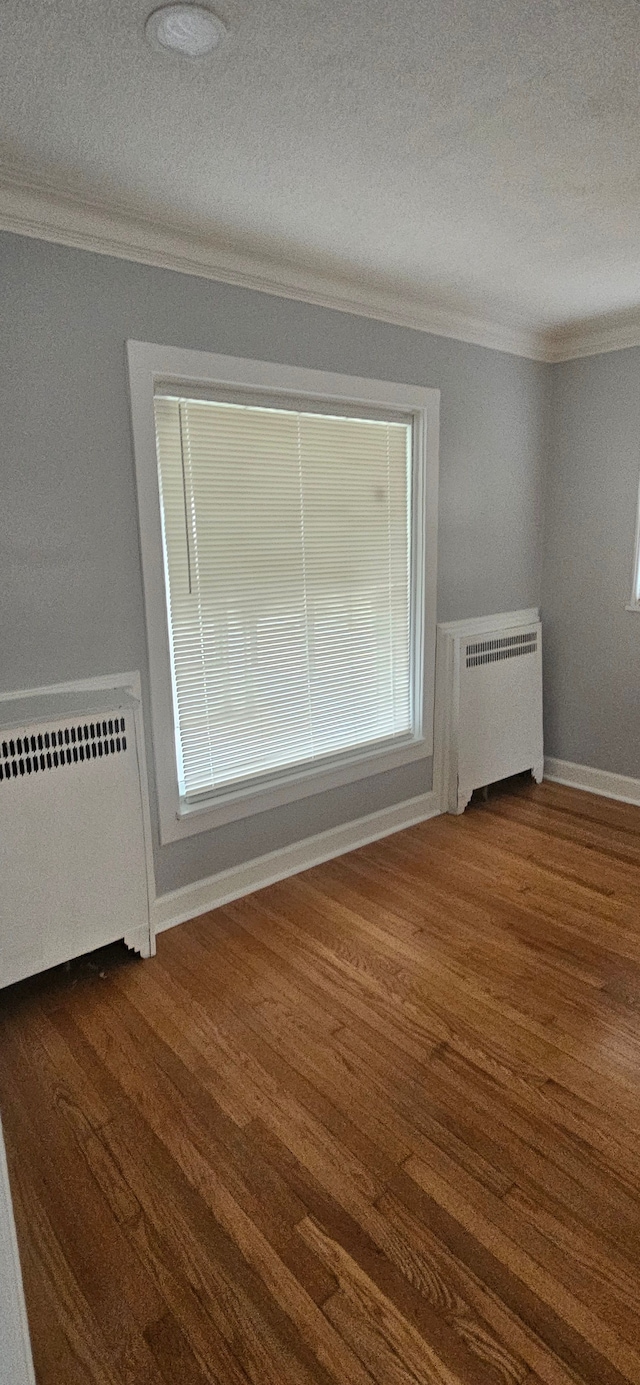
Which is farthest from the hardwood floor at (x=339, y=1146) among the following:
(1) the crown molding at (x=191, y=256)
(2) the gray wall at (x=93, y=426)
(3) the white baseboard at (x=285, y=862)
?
(1) the crown molding at (x=191, y=256)

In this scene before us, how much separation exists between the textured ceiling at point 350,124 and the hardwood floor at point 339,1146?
2.41m

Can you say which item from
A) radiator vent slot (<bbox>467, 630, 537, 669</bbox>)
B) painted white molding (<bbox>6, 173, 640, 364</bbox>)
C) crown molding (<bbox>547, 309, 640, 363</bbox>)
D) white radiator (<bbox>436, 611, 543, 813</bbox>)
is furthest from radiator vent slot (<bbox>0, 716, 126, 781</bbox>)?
crown molding (<bbox>547, 309, 640, 363</bbox>)

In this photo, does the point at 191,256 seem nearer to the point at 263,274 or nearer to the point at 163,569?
Result: the point at 263,274

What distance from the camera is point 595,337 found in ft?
11.7

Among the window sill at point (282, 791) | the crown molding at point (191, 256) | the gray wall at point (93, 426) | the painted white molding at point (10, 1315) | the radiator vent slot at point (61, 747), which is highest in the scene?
the crown molding at point (191, 256)

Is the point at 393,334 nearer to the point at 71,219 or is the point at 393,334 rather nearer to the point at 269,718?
the point at 71,219

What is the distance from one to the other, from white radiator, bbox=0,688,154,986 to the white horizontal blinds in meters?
0.39

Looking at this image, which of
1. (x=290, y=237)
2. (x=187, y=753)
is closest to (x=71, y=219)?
(x=290, y=237)

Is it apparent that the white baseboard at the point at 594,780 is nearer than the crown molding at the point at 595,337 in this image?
No

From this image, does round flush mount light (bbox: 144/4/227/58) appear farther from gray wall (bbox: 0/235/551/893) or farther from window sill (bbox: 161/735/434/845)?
window sill (bbox: 161/735/434/845)

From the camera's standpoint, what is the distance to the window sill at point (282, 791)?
264 cm

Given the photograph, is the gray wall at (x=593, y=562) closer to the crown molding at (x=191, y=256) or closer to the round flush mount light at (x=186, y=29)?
the crown molding at (x=191, y=256)

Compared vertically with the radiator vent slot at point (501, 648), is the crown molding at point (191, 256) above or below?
above

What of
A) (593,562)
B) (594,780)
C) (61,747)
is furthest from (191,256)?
(594,780)
